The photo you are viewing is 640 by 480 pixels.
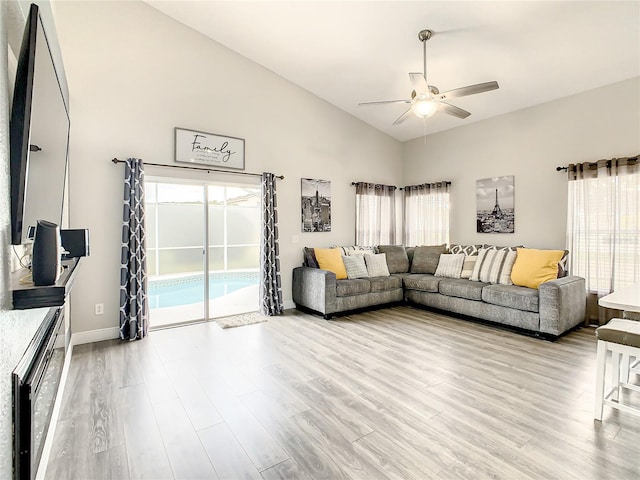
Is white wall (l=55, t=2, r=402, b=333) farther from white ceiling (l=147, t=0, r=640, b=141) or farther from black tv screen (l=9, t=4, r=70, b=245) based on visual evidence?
black tv screen (l=9, t=4, r=70, b=245)

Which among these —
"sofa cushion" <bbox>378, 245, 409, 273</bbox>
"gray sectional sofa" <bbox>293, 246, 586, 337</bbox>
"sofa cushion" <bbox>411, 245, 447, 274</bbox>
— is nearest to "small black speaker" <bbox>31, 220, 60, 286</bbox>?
"gray sectional sofa" <bbox>293, 246, 586, 337</bbox>

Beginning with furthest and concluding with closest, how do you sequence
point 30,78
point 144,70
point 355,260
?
1. point 355,260
2. point 144,70
3. point 30,78

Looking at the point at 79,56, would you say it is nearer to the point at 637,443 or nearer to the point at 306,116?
the point at 306,116

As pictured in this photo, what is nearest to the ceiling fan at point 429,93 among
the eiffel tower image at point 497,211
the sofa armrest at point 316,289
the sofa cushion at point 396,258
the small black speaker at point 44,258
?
the eiffel tower image at point 497,211

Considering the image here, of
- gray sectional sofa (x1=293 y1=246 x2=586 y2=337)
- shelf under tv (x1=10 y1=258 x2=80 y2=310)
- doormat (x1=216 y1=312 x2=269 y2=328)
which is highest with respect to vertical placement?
shelf under tv (x1=10 y1=258 x2=80 y2=310)

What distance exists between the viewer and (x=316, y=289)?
15.0 ft

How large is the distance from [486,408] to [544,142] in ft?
12.9

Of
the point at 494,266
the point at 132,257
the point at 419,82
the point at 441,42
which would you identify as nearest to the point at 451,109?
the point at 419,82

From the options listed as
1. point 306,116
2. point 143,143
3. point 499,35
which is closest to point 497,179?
point 499,35

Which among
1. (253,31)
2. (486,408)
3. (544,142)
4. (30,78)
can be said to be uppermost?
(253,31)

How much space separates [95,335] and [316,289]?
2619 millimetres

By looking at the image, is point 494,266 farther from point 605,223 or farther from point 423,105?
point 423,105

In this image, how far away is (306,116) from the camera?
17.2 ft

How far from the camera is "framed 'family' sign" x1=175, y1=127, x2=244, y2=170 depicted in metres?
4.14
